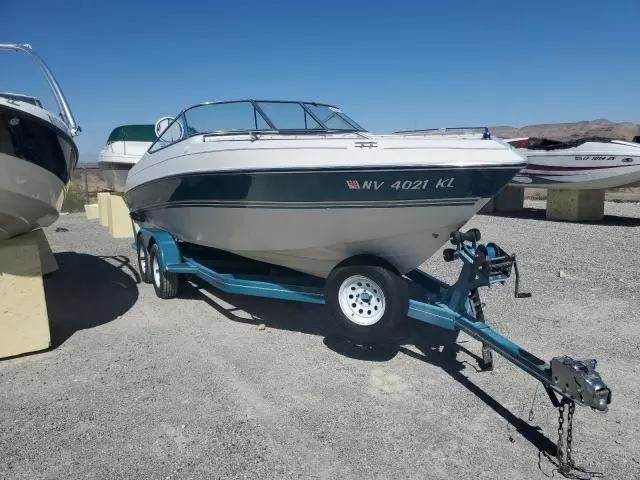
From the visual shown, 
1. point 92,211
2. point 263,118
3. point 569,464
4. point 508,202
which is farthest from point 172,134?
point 508,202

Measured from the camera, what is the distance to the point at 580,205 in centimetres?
1212

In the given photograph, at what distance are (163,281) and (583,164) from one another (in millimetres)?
9740

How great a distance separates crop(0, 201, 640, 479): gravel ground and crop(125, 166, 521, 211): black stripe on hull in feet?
4.32

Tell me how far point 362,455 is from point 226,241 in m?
2.87

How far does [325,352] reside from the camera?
4.59 meters

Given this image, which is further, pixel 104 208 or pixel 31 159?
pixel 104 208

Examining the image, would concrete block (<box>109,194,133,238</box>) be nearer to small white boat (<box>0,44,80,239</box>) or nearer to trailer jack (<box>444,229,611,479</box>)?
small white boat (<box>0,44,80,239</box>)

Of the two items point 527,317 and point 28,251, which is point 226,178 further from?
point 527,317

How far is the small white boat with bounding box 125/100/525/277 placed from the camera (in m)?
3.97

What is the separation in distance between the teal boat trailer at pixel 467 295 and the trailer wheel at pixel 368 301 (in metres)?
0.12

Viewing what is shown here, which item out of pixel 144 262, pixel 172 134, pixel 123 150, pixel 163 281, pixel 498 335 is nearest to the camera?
pixel 498 335

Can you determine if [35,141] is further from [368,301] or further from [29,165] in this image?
[368,301]

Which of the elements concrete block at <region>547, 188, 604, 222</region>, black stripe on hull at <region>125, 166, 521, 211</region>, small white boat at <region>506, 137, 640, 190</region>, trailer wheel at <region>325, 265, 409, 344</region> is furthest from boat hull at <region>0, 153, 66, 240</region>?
concrete block at <region>547, 188, 604, 222</region>

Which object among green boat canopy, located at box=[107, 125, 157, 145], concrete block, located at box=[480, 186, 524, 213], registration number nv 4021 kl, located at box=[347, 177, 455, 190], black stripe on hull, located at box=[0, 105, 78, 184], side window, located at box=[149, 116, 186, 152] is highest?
green boat canopy, located at box=[107, 125, 157, 145]
